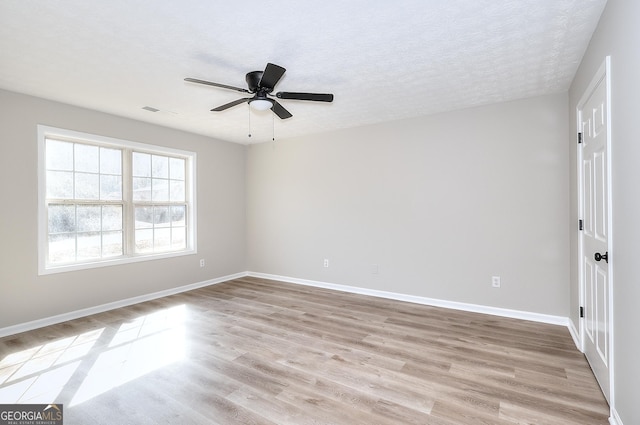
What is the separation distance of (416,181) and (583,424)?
2926mm

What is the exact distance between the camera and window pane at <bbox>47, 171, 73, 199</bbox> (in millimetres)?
3609

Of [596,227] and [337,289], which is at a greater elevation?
[596,227]

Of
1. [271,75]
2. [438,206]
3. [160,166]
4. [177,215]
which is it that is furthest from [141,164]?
[438,206]

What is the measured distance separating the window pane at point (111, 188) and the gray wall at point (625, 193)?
515 centimetres

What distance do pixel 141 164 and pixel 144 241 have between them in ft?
3.75

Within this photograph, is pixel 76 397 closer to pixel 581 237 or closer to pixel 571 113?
pixel 581 237

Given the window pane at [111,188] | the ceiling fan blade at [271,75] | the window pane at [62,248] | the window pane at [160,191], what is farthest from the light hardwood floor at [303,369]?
the ceiling fan blade at [271,75]

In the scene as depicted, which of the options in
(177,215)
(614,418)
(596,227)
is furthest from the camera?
(177,215)

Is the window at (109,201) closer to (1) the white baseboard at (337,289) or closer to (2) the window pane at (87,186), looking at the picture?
(2) the window pane at (87,186)

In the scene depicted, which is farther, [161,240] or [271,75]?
[161,240]

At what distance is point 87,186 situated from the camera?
3.94 m

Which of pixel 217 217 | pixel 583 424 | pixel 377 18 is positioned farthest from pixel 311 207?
pixel 583 424

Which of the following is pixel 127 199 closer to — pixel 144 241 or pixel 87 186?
pixel 87 186

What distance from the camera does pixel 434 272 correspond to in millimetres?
4070
